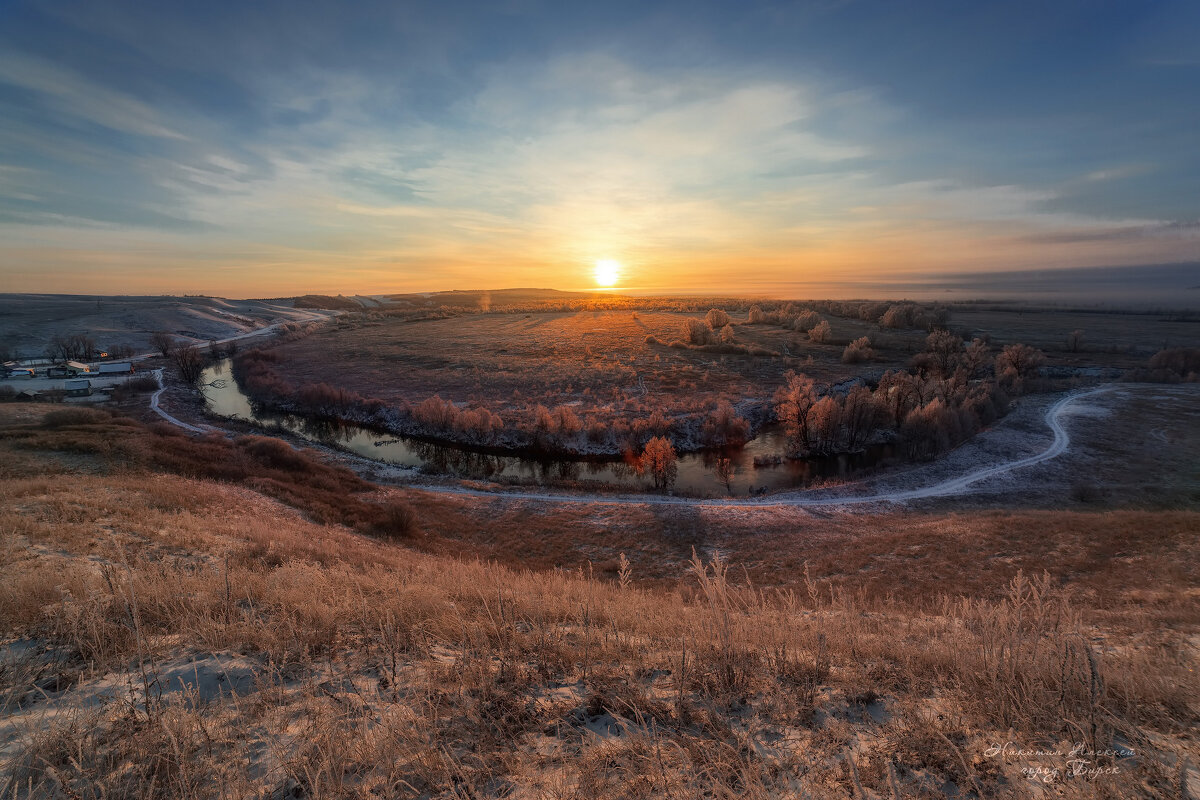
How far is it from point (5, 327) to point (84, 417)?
8836 cm

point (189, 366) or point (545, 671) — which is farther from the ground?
point (545, 671)

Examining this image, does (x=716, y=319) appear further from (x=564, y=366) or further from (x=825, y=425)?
(x=825, y=425)

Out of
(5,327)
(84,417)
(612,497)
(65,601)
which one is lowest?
(612,497)

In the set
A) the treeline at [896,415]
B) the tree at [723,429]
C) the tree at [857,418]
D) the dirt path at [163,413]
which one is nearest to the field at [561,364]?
the tree at [723,429]

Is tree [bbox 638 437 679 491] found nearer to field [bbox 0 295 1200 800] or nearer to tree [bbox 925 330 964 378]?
field [bbox 0 295 1200 800]

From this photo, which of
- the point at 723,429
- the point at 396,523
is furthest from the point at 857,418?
the point at 396,523

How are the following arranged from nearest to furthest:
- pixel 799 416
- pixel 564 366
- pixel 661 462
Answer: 1. pixel 661 462
2. pixel 799 416
3. pixel 564 366

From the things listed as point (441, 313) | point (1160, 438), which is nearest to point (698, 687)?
point (1160, 438)

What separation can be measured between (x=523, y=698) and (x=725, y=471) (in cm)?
2945

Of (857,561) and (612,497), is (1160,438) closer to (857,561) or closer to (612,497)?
(857,561)

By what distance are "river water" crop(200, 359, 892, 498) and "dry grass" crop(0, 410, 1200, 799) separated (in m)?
22.9

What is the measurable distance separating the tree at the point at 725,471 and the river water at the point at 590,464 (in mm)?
216

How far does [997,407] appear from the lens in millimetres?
39156

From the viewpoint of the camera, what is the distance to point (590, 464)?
34.1 metres
